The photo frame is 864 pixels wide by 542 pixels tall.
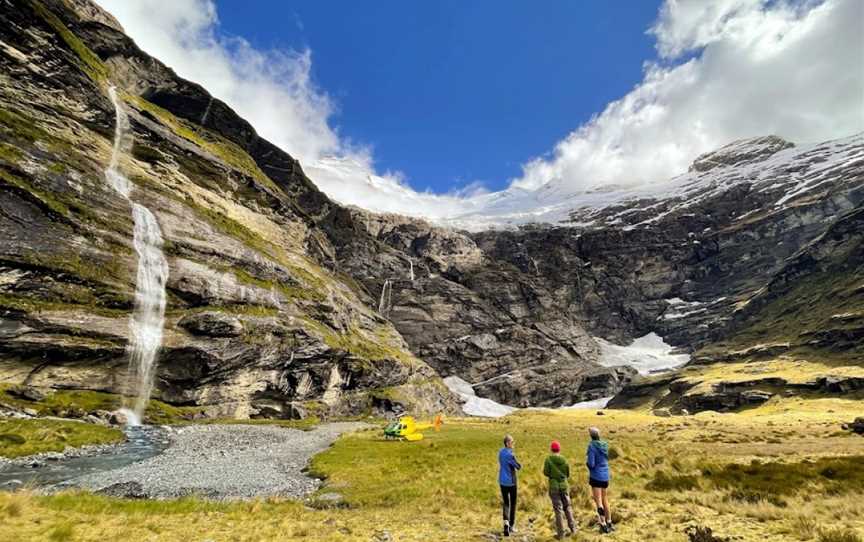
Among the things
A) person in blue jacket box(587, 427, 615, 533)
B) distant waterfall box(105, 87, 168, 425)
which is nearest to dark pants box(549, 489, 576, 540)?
person in blue jacket box(587, 427, 615, 533)

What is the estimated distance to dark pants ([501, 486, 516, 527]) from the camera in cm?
1691

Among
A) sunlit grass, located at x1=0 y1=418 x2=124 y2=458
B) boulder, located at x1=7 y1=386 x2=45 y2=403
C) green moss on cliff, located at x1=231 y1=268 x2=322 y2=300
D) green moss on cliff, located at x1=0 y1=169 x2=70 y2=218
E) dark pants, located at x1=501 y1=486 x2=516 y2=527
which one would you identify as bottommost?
sunlit grass, located at x1=0 y1=418 x2=124 y2=458

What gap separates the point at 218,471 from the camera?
3266cm

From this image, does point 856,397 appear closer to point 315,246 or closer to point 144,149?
point 315,246

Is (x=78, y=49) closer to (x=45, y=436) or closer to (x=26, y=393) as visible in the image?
(x=26, y=393)

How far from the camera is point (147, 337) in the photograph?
7175cm

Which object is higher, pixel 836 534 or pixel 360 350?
pixel 360 350

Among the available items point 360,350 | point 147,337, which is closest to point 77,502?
point 147,337

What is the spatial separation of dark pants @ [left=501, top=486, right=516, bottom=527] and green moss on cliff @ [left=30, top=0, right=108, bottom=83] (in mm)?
135135

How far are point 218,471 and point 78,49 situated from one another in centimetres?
13543

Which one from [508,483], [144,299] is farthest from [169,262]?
[508,483]

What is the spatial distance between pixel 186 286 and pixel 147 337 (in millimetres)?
14185

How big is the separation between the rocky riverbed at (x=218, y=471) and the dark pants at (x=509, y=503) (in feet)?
44.1

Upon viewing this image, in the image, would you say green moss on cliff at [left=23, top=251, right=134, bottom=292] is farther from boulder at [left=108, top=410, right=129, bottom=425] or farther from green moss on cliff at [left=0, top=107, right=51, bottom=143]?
green moss on cliff at [left=0, top=107, right=51, bottom=143]
